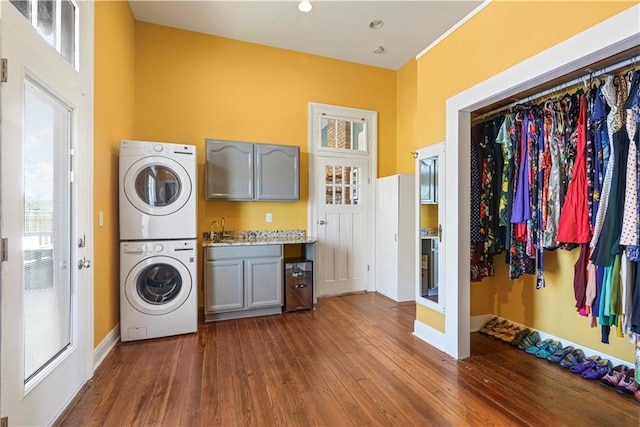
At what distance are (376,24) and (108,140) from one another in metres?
3.24

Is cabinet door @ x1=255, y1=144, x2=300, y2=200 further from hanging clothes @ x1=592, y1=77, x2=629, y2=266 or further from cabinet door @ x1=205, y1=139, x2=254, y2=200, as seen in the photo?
hanging clothes @ x1=592, y1=77, x2=629, y2=266

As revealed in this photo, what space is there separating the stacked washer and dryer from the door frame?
Result: 1.74 meters

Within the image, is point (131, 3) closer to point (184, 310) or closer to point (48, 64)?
point (48, 64)

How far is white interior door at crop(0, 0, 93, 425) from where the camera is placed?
1.39m

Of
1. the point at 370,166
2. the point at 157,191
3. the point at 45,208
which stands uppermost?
the point at 370,166

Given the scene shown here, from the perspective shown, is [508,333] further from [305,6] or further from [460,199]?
[305,6]

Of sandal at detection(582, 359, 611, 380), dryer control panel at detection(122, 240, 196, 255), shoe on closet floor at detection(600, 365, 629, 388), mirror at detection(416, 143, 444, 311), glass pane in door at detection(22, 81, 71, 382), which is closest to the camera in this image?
glass pane in door at detection(22, 81, 71, 382)

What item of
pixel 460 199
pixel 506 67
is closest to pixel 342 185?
pixel 460 199

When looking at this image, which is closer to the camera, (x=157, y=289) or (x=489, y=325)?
(x=157, y=289)

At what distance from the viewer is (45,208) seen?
177 centimetres

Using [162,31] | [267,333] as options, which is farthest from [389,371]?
[162,31]

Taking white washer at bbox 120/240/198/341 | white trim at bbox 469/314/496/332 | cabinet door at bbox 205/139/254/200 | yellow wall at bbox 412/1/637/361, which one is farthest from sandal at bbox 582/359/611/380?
cabinet door at bbox 205/139/254/200

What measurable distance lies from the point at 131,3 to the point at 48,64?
2255 mm

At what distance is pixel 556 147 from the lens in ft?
7.57
